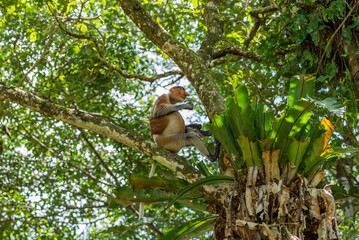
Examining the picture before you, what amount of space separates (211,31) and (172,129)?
120 cm

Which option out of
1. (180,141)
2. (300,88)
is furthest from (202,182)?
(180,141)

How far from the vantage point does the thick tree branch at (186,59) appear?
3381mm

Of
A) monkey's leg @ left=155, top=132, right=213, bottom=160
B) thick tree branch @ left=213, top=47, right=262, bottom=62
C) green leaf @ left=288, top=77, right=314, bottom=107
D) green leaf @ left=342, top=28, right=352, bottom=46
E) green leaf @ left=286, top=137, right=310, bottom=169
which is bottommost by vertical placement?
green leaf @ left=286, top=137, right=310, bottom=169

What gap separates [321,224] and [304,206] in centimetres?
13

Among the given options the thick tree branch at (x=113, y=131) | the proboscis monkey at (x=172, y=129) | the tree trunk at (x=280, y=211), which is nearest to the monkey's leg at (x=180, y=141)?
the proboscis monkey at (x=172, y=129)

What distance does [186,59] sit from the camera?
3.75 meters

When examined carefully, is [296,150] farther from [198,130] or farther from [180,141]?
[198,130]

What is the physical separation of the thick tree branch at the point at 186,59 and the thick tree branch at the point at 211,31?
379 millimetres

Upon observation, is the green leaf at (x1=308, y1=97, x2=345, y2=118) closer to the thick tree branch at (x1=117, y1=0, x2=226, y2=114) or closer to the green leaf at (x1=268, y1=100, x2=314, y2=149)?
the green leaf at (x1=268, y1=100, x2=314, y2=149)

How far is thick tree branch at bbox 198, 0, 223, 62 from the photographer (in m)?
4.26

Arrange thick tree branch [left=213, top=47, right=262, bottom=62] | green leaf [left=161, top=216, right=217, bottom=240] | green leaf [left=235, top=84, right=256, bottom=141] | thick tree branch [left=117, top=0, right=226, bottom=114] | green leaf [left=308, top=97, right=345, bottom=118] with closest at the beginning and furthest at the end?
green leaf [left=308, top=97, right=345, bottom=118]
green leaf [left=235, top=84, right=256, bottom=141]
green leaf [left=161, top=216, right=217, bottom=240]
thick tree branch [left=117, top=0, right=226, bottom=114]
thick tree branch [left=213, top=47, right=262, bottom=62]

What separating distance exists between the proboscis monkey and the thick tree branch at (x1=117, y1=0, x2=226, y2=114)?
3.86 ft

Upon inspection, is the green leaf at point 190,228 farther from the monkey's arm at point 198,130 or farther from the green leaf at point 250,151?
the monkey's arm at point 198,130

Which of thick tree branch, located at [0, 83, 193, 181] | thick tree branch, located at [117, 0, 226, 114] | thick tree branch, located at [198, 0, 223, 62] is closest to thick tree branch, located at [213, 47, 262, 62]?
thick tree branch, located at [198, 0, 223, 62]
